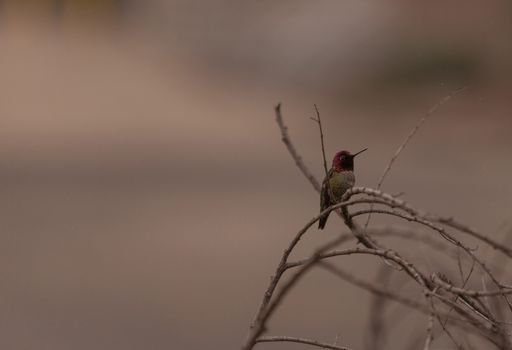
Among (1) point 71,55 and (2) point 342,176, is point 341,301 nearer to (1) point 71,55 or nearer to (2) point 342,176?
(2) point 342,176

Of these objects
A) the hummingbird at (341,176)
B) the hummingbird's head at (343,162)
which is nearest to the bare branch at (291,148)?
the hummingbird at (341,176)

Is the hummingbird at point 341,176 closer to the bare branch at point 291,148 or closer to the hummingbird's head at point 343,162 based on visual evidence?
the hummingbird's head at point 343,162

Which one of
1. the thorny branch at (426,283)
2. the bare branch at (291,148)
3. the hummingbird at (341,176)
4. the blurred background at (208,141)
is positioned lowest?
the thorny branch at (426,283)

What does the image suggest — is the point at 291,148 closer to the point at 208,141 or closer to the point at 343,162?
the point at 343,162

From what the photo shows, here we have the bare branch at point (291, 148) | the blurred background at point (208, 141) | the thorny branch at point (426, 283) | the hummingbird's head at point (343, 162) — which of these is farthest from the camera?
the blurred background at point (208, 141)

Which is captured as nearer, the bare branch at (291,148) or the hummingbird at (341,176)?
the bare branch at (291,148)

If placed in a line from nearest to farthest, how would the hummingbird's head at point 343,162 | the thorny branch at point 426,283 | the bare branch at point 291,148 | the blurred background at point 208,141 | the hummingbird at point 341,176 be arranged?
the thorny branch at point 426,283 → the bare branch at point 291,148 → the hummingbird at point 341,176 → the hummingbird's head at point 343,162 → the blurred background at point 208,141

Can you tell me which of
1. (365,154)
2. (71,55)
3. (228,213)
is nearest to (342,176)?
(228,213)

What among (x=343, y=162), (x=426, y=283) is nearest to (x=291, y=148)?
(x=426, y=283)

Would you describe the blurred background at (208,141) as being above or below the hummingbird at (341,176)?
above
